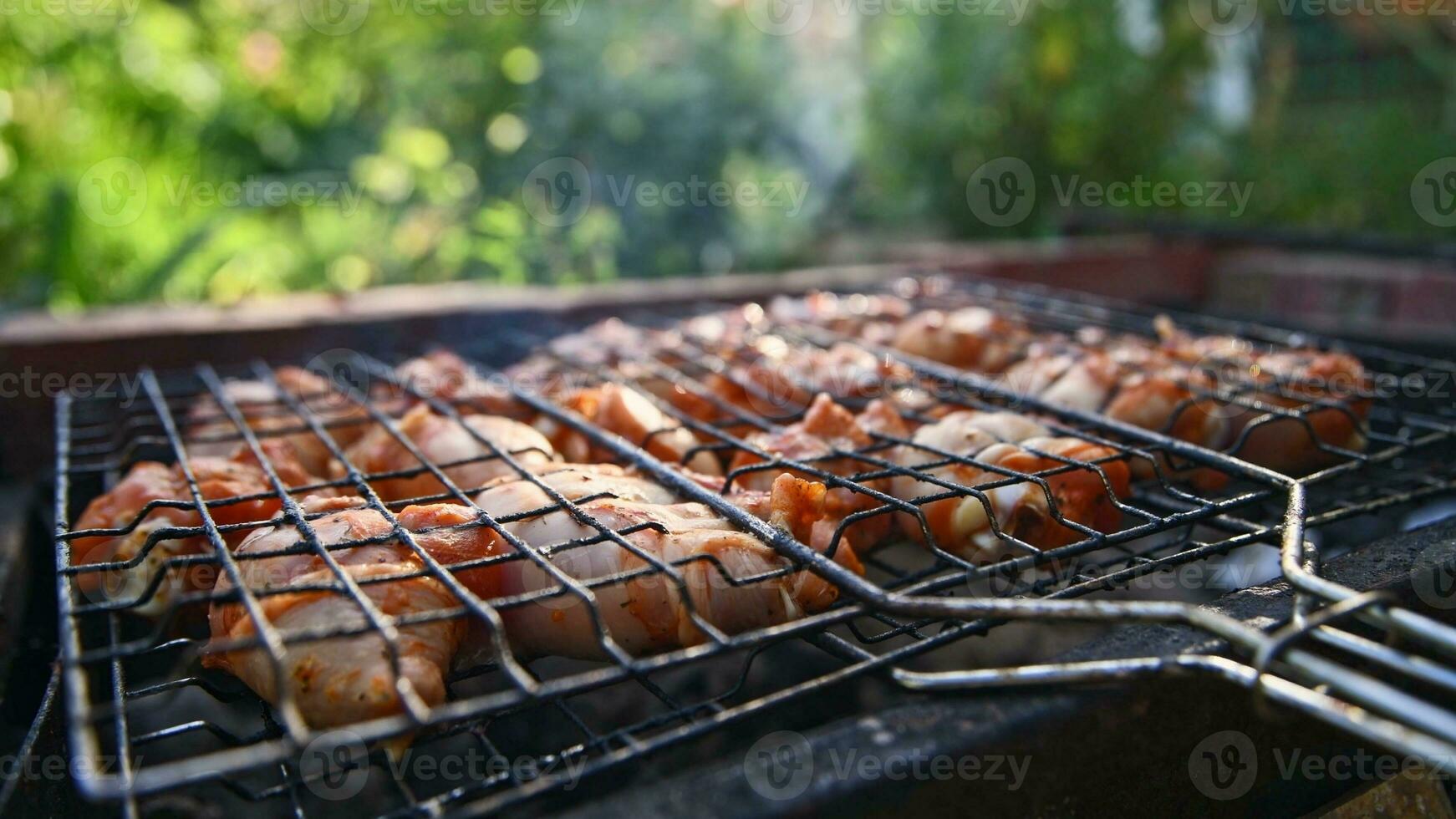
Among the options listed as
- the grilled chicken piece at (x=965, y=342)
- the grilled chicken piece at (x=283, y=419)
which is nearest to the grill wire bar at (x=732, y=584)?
the grilled chicken piece at (x=283, y=419)

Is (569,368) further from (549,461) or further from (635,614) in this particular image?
→ (635,614)

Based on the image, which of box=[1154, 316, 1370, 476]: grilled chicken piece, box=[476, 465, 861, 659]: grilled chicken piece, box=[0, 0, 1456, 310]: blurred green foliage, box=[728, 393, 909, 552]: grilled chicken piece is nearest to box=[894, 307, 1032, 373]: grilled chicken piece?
box=[1154, 316, 1370, 476]: grilled chicken piece

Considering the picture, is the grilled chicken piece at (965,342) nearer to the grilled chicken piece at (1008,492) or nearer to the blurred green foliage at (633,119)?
the grilled chicken piece at (1008,492)

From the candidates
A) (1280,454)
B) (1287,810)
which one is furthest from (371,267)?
(1287,810)

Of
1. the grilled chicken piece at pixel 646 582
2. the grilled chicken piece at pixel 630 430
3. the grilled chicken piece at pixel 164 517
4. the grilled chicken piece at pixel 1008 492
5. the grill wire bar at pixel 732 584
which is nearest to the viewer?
the grill wire bar at pixel 732 584

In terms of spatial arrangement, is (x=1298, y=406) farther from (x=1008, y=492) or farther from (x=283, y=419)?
(x=283, y=419)

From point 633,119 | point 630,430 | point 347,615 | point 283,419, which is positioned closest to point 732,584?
point 347,615

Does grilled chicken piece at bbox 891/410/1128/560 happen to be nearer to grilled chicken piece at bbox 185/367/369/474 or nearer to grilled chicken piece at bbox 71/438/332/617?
grilled chicken piece at bbox 71/438/332/617
